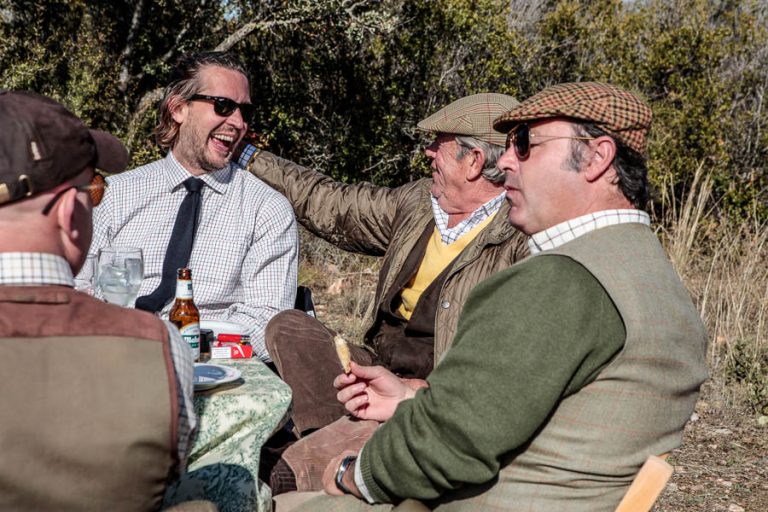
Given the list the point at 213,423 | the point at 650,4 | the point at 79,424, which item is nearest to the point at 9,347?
the point at 79,424

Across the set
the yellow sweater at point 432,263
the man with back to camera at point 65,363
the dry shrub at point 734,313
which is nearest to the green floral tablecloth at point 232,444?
the man with back to camera at point 65,363

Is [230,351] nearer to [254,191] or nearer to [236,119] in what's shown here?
[254,191]

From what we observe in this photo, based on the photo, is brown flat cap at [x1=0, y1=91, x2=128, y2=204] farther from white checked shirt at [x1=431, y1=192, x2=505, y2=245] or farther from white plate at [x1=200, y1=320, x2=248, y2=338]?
white checked shirt at [x1=431, y1=192, x2=505, y2=245]

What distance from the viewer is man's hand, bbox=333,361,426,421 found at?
2.58 meters

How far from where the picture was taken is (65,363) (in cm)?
138

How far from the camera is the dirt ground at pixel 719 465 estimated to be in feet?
13.3

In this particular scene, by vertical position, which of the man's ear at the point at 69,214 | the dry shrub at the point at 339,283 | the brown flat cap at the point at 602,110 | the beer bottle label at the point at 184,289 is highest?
the brown flat cap at the point at 602,110

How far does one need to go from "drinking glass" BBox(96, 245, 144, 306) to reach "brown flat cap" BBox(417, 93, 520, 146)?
1.62 meters

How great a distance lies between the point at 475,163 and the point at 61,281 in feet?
8.15

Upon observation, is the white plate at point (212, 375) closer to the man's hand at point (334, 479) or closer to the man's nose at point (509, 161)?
the man's hand at point (334, 479)

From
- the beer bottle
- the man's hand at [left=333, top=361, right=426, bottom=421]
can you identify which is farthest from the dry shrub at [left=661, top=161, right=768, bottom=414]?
the beer bottle

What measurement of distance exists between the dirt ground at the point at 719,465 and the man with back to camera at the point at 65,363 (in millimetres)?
3134

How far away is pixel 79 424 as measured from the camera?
1.37 m

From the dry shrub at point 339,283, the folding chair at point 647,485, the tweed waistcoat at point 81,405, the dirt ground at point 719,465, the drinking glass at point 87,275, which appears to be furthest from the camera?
the dry shrub at point 339,283
